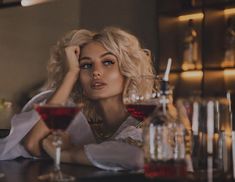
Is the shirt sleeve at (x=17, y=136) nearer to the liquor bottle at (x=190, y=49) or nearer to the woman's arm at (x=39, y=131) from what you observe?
the woman's arm at (x=39, y=131)

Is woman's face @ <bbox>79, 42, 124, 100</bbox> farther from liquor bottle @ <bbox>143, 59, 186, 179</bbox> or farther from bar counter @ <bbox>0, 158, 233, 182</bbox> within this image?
liquor bottle @ <bbox>143, 59, 186, 179</bbox>

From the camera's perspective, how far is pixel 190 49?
2988 mm

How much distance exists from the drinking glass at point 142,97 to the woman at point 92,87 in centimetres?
8

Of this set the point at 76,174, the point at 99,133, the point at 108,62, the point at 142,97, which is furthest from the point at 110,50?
the point at 76,174

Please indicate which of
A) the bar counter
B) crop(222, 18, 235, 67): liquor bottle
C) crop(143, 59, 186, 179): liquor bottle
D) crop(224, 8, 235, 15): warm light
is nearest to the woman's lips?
the bar counter

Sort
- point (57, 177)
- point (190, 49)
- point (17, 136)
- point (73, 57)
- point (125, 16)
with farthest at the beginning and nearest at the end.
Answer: point (125, 16) < point (190, 49) < point (73, 57) < point (17, 136) < point (57, 177)

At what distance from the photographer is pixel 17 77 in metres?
3.91

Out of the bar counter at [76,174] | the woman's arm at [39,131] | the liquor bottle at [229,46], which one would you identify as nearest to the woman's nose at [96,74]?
the woman's arm at [39,131]

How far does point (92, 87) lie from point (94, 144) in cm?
53

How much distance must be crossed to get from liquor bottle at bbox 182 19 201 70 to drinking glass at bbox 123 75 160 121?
1.40 meters

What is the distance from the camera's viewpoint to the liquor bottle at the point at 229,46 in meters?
2.85

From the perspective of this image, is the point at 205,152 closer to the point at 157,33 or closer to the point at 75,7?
the point at 157,33

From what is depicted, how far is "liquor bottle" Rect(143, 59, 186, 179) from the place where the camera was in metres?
1.07

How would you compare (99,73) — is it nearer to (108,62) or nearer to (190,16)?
(108,62)
